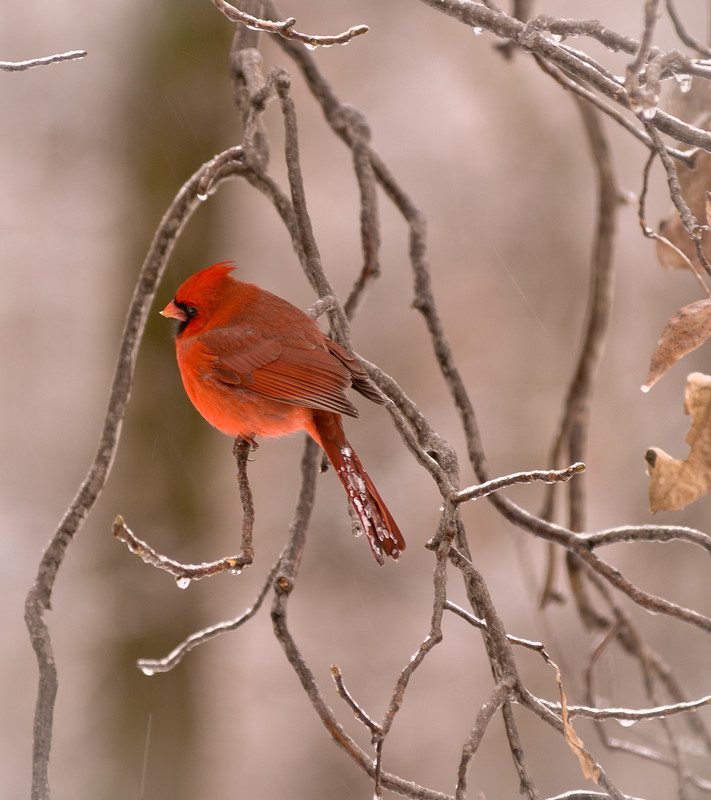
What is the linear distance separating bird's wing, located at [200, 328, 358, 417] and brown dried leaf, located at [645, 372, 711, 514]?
0.52 metres

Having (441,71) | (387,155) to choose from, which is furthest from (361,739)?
(441,71)

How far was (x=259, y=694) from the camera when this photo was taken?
4195 millimetres

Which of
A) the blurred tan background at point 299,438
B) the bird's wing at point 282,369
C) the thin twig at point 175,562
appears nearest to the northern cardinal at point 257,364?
the bird's wing at point 282,369

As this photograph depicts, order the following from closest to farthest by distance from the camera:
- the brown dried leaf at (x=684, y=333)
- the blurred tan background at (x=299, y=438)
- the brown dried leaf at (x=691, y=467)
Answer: the brown dried leaf at (x=684, y=333) → the brown dried leaf at (x=691, y=467) → the blurred tan background at (x=299, y=438)

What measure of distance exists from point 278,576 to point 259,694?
2935 mm

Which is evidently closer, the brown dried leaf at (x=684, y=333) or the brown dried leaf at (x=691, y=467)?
the brown dried leaf at (x=684, y=333)

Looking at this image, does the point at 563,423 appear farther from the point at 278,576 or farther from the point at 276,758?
the point at 276,758

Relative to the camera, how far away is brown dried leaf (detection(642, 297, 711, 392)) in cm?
123

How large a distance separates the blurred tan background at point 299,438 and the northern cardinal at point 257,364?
187 cm

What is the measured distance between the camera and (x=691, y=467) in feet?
4.42

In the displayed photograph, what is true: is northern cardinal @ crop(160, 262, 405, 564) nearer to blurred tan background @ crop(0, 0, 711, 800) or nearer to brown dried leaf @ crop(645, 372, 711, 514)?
brown dried leaf @ crop(645, 372, 711, 514)

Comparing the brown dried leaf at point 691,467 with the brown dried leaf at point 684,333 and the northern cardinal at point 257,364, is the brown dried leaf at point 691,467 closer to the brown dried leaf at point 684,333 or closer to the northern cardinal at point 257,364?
the brown dried leaf at point 684,333

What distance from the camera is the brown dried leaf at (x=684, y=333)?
123 cm

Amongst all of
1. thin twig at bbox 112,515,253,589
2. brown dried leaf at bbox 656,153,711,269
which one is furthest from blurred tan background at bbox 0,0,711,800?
thin twig at bbox 112,515,253,589
